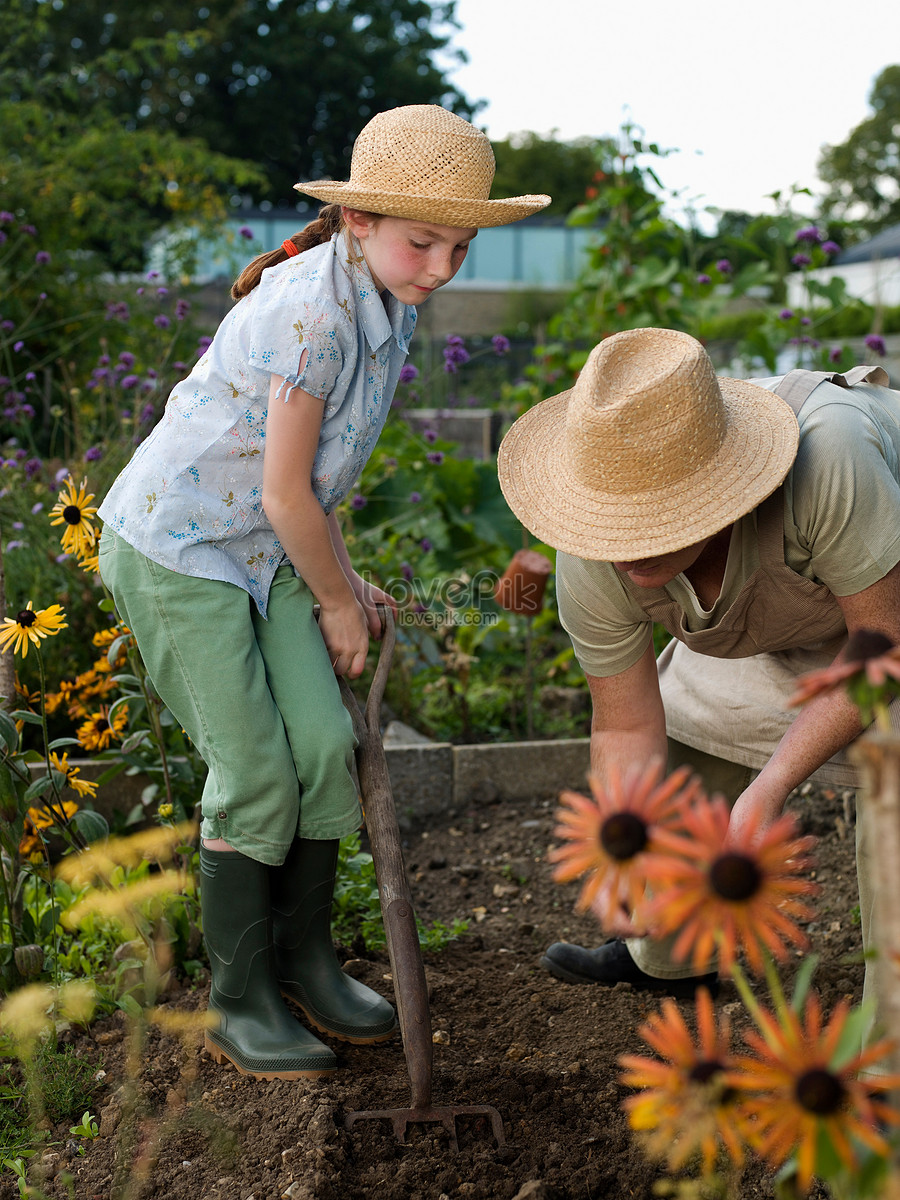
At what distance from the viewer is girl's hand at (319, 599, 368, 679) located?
6.14 feet

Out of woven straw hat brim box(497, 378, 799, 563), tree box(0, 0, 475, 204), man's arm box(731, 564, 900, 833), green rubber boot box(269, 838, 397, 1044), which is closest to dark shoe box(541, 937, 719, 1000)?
green rubber boot box(269, 838, 397, 1044)

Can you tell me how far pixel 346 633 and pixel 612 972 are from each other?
3.32ft

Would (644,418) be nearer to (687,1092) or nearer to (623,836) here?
(623,836)

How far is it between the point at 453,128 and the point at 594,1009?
170 centimetres

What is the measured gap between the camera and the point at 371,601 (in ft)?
7.08

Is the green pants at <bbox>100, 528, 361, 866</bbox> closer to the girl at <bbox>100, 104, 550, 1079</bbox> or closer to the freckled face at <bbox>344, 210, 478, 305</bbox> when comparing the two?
the girl at <bbox>100, 104, 550, 1079</bbox>

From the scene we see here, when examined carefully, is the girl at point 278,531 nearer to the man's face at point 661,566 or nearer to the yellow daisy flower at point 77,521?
the yellow daisy flower at point 77,521

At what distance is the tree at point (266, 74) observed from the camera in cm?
2503

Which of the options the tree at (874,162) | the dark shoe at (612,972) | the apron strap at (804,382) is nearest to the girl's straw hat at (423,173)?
the apron strap at (804,382)

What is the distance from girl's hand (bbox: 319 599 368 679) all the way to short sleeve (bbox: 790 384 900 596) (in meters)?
0.77

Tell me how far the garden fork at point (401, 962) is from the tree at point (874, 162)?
46439 mm

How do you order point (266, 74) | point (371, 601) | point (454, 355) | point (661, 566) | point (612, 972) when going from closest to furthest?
point (661, 566) < point (371, 601) < point (612, 972) < point (454, 355) < point (266, 74)

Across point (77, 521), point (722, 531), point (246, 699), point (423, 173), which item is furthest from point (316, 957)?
point (423, 173)

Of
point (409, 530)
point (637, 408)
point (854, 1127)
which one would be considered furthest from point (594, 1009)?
point (409, 530)
